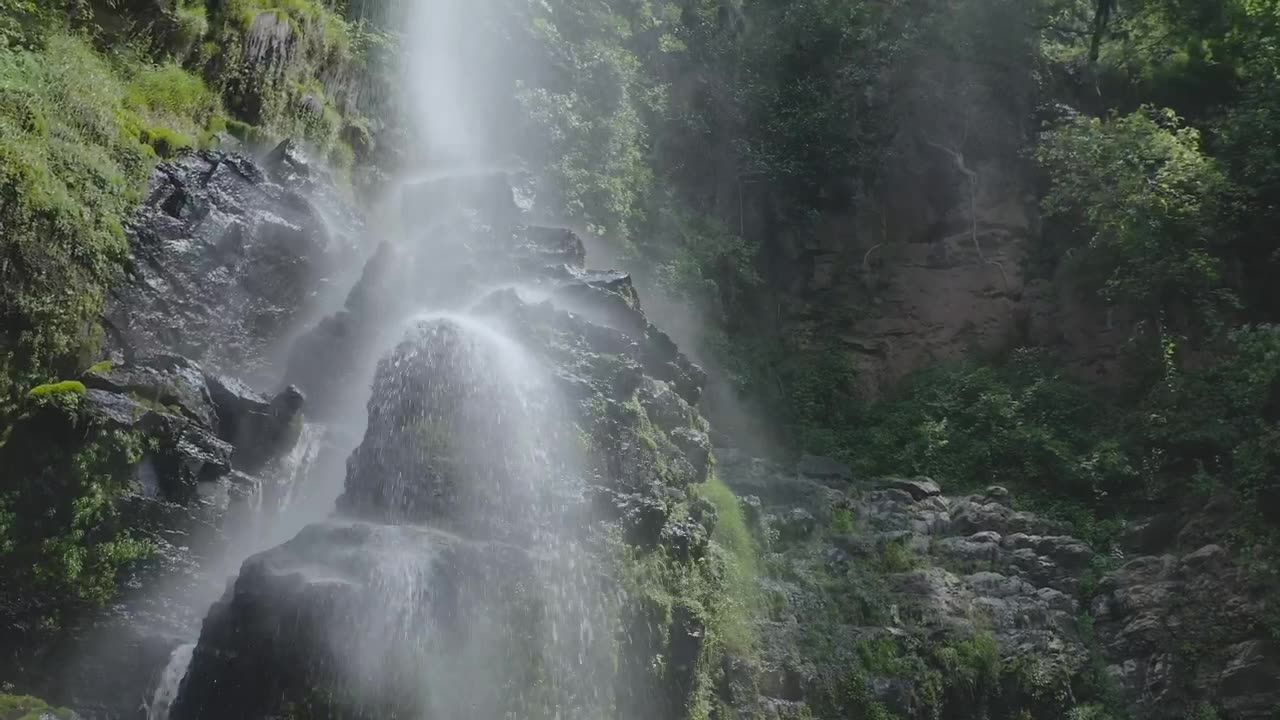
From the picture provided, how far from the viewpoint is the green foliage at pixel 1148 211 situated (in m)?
16.5

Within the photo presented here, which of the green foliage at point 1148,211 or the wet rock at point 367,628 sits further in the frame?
the green foliage at point 1148,211

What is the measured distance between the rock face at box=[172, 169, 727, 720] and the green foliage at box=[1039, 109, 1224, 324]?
361 inches

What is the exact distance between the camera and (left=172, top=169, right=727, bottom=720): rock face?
27.6 ft

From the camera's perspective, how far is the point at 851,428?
61.4ft

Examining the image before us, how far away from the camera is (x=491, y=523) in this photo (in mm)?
10336

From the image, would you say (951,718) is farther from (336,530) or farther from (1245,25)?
(1245,25)

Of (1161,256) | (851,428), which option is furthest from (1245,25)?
(851,428)

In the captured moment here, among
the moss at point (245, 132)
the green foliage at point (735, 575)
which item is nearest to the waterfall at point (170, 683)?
the green foliage at point (735, 575)

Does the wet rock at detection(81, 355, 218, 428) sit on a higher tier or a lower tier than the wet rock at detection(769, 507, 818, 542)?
lower

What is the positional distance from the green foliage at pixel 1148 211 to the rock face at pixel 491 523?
A: 917 centimetres

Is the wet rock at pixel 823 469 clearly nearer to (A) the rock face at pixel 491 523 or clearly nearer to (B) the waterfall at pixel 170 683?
(A) the rock face at pixel 491 523

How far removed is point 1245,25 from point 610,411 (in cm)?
1755

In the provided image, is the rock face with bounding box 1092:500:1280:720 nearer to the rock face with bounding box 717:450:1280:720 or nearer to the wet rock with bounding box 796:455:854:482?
the rock face with bounding box 717:450:1280:720

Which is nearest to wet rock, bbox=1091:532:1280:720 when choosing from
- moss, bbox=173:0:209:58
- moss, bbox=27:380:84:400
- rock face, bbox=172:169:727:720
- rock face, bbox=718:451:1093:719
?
rock face, bbox=718:451:1093:719
